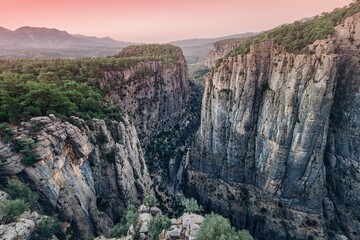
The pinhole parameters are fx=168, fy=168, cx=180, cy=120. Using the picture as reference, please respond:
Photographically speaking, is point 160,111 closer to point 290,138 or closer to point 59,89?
point 59,89

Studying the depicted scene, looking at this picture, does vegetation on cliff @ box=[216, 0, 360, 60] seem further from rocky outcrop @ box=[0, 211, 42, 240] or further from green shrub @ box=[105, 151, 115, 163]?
rocky outcrop @ box=[0, 211, 42, 240]

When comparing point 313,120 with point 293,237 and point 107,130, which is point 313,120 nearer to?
point 293,237

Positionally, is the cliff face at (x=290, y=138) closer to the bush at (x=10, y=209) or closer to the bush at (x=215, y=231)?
the bush at (x=215, y=231)

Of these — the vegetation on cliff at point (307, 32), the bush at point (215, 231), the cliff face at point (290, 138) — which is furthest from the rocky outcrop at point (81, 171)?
the vegetation on cliff at point (307, 32)

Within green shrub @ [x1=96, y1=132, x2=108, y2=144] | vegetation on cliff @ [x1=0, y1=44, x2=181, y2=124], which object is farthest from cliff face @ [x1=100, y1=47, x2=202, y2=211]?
green shrub @ [x1=96, y1=132, x2=108, y2=144]

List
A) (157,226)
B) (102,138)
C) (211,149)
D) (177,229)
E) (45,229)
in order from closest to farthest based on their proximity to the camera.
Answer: (45,229)
(157,226)
(177,229)
(102,138)
(211,149)

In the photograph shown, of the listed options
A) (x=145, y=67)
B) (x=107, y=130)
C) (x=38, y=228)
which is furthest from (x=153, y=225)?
(x=145, y=67)

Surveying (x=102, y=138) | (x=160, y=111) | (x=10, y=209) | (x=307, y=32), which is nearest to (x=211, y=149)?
(x=160, y=111)
